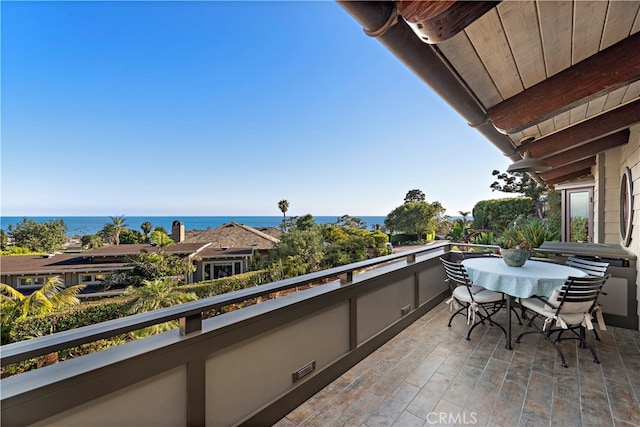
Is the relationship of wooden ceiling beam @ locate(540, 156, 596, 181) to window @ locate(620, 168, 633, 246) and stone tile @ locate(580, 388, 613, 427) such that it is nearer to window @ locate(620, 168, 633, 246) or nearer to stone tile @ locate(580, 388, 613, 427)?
window @ locate(620, 168, 633, 246)

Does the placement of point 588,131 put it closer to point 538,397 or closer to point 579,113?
point 579,113

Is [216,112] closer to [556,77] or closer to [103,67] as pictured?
[103,67]

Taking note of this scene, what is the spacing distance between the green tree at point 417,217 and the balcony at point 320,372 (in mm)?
20127

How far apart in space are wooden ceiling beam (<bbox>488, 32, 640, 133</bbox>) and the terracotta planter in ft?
4.62

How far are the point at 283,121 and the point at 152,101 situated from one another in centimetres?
726

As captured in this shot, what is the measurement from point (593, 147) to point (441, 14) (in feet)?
15.3

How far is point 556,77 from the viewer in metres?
1.88

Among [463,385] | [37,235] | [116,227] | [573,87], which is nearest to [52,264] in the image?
[37,235]

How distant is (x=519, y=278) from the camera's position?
2566 mm

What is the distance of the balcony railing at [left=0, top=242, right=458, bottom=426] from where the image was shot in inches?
36.8

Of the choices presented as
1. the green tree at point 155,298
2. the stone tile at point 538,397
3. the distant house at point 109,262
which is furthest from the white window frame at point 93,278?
the stone tile at point 538,397

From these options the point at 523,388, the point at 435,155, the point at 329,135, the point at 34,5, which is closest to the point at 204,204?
the point at 329,135

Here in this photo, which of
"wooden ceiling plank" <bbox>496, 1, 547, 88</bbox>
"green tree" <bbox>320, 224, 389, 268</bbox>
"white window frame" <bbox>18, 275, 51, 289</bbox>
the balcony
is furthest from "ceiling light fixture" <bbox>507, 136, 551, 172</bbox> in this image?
"white window frame" <bbox>18, 275, 51, 289</bbox>

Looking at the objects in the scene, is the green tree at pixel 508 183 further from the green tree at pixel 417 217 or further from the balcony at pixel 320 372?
the balcony at pixel 320 372
